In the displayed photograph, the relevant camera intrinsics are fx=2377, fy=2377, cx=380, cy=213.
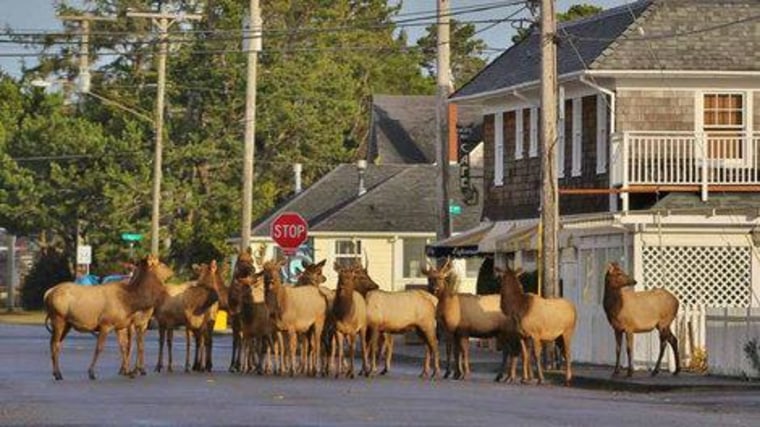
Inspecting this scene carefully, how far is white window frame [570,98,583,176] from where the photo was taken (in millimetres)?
51156

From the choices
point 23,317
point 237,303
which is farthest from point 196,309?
point 23,317

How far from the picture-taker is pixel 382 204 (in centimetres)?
7812

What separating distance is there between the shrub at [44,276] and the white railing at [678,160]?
48059 mm

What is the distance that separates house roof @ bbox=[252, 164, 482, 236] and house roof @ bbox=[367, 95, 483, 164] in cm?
734

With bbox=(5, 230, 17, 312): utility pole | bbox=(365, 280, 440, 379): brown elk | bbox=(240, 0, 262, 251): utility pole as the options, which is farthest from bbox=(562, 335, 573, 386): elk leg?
bbox=(5, 230, 17, 312): utility pole

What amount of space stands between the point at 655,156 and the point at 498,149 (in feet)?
31.5

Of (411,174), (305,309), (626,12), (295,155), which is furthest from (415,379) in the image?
(295,155)

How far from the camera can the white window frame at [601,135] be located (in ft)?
162

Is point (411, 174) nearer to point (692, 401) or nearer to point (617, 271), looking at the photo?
point (617, 271)

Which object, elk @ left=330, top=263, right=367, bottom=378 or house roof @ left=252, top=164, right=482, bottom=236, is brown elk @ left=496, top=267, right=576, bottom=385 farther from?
house roof @ left=252, top=164, right=482, bottom=236

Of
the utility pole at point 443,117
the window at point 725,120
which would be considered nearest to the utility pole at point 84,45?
the utility pole at point 443,117

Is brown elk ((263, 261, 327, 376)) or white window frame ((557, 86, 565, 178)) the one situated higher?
white window frame ((557, 86, 565, 178))

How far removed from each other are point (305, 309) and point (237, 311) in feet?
7.01

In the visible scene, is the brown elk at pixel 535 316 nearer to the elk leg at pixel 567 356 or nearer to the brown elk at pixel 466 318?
the elk leg at pixel 567 356
